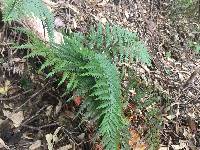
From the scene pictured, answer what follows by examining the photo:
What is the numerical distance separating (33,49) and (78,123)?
80 cm

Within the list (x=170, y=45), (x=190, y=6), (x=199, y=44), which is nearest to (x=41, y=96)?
(x=170, y=45)

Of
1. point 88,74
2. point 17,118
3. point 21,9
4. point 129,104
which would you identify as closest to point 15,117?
point 17,118

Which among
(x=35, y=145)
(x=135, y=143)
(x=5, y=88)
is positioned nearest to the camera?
(x=35, y=145)

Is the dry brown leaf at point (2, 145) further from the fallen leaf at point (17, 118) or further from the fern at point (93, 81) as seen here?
the fern at point (93, 81)

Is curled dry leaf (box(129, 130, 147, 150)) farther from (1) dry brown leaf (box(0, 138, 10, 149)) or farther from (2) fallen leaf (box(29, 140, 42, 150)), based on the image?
(1) dry brown leaf (box(0, 138, 10, 149))

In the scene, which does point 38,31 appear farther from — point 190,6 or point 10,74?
point 190,6

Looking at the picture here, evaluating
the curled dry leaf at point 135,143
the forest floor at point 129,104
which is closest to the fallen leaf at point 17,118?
the forest floor at point 129,104

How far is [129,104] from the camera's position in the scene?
13.2 feet

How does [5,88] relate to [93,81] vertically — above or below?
below

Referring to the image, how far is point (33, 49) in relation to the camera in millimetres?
3617

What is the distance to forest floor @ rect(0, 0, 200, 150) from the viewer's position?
3.61 meters

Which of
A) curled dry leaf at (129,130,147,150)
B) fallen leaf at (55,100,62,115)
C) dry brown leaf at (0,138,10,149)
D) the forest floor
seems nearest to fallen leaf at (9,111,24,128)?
the forest floor

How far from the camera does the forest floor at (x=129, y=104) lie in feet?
11.8

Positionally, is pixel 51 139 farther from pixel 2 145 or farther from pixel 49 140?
pixel 2 145
